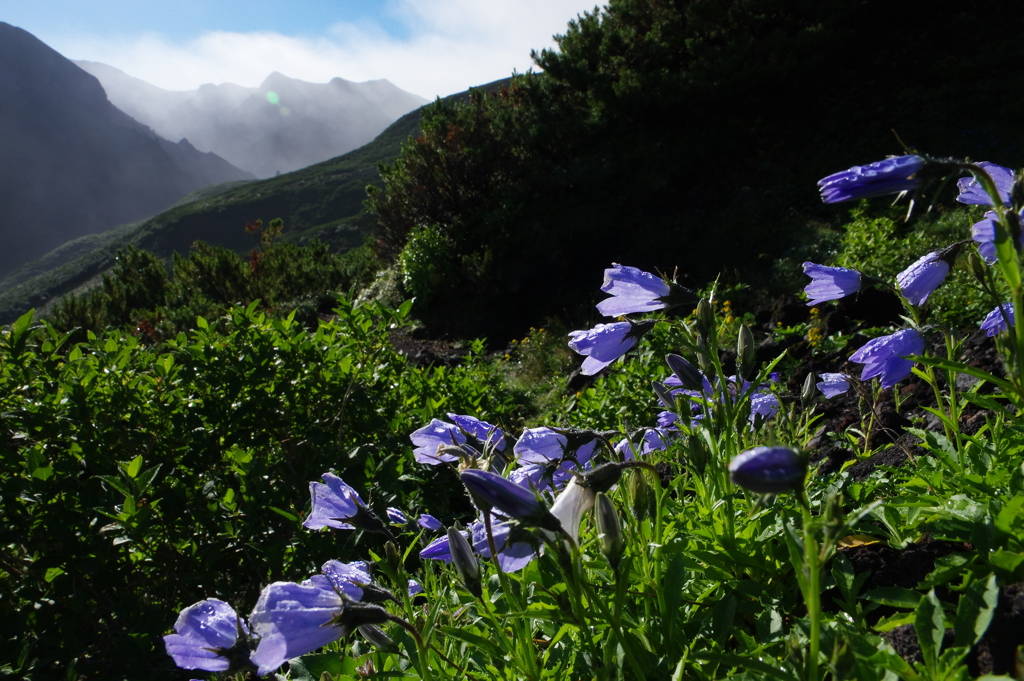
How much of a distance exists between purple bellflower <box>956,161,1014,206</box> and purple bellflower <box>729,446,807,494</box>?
2.74 feet

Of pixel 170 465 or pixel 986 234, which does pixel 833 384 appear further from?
pixel 170 465

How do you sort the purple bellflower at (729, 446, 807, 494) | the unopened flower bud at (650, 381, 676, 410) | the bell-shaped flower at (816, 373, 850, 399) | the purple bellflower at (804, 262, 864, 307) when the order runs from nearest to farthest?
1. the purple bellflower at (729, 446, 807, 494)
2. the purple bellflower at (804, 262, 864, 307)
3. the unopened flower bud at (650, 381, 676, 410)
4. the bell-shaped flower at (816, 373, 850, 399)

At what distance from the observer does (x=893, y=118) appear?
12227 millimetres

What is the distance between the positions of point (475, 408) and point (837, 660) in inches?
113

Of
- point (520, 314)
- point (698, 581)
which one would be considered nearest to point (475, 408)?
point (698, 581)

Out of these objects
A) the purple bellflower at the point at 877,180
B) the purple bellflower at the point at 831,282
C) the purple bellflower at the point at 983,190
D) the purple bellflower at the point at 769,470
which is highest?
the purple bellflower at the point at 877,180

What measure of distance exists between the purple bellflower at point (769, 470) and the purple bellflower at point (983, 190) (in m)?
0.83

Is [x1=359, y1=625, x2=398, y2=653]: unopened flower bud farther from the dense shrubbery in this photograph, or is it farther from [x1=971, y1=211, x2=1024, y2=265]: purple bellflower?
[x1=971, y1=211, x2=1024, y2=265]: purple bellflower

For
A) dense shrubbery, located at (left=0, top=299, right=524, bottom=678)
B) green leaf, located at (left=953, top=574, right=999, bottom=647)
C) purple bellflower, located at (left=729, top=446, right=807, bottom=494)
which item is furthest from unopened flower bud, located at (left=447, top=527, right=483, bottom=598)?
dense shrubbery, located at (left=0, top=299, right=524, bottom=678)

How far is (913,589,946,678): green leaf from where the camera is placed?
83 centimetres

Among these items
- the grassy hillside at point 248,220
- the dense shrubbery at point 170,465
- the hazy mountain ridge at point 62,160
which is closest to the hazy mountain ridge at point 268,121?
the hazy mountain ridge at point 62,160

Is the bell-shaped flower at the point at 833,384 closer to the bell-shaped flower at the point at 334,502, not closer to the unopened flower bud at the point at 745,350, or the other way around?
the unopened flower bud at the point at 745,350

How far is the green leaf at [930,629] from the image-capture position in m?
0.83

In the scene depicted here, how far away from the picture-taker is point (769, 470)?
70cm
